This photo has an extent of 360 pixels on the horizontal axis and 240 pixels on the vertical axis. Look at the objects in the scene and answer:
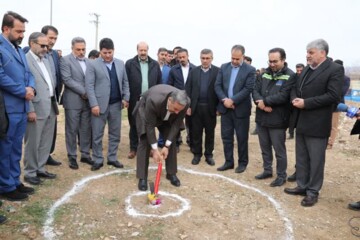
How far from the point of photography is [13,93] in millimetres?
4555

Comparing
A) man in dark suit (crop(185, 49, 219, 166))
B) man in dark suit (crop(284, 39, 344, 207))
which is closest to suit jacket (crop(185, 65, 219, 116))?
man in dark suit (crop(185, 49, 219, 166))

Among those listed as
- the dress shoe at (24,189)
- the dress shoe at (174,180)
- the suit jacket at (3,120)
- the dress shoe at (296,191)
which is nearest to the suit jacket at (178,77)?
the dress shoe at (174,180)

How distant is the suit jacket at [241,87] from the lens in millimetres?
6409

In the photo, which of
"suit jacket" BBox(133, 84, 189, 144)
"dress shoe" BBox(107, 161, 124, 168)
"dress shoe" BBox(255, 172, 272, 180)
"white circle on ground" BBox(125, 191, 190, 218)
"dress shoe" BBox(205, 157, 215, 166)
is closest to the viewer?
"white circle on ground" BBox(125, 191, 190, 218)

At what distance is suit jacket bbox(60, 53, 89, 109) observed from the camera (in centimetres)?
612

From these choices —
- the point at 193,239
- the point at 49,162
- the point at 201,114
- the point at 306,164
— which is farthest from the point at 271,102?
the point at 49,162

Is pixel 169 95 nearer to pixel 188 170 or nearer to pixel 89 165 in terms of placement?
pixel 188 170

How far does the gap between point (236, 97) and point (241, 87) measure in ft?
0.80

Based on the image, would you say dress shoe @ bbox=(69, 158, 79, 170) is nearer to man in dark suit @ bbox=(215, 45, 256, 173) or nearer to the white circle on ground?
the white circle on ground

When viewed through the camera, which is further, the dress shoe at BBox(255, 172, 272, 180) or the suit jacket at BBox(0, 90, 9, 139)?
the dress shoe at BBox(255, 172, 272, 180)

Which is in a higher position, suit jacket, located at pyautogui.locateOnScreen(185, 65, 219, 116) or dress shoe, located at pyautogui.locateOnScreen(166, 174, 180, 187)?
suit jacket, located at pyautogui.locateOnScreen(185, 65, 219, 116)

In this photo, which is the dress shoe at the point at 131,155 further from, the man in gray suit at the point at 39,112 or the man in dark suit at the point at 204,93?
→ the man in gray suit at the point at 39,112

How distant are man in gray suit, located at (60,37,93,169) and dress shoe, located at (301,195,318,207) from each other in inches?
164

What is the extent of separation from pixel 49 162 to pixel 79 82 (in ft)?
5.81
